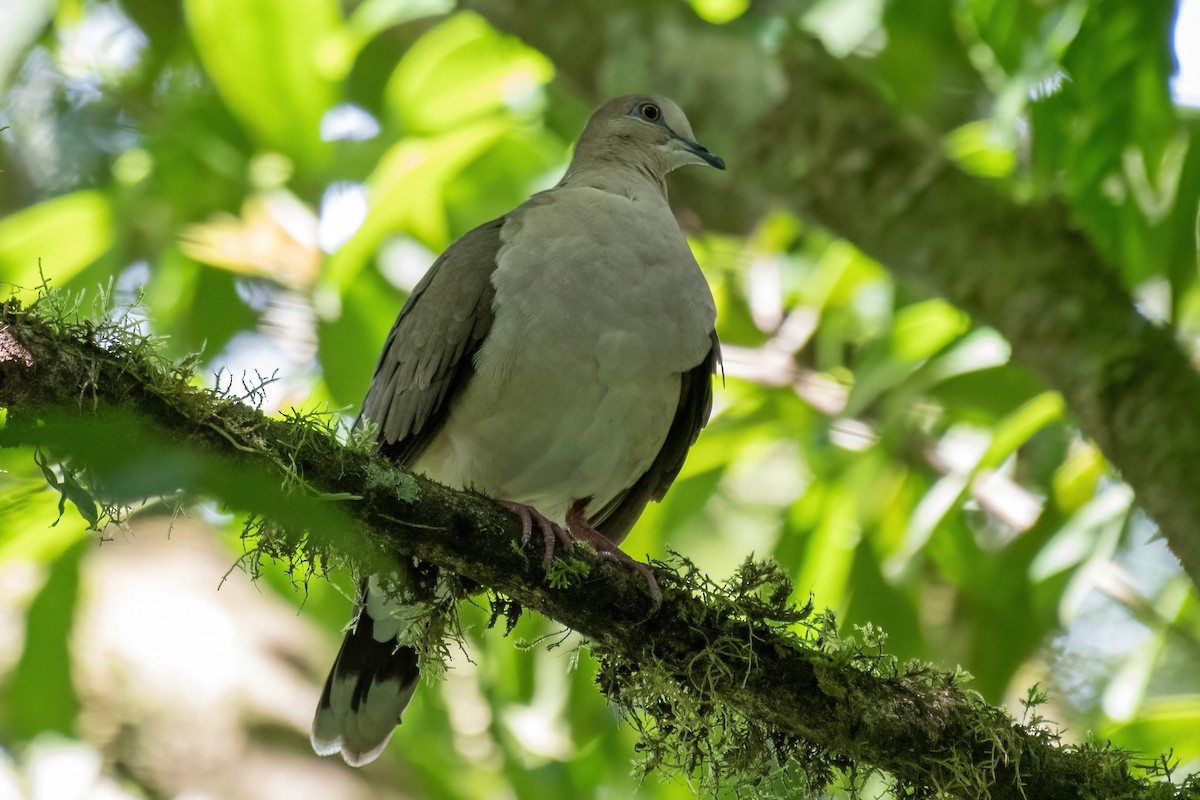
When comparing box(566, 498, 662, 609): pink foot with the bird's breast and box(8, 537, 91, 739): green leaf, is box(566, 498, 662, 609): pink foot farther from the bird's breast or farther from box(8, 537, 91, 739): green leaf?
box(8, 537, 91, 739): green leaf

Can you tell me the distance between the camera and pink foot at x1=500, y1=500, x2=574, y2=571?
93.0 inches

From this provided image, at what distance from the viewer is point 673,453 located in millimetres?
3607

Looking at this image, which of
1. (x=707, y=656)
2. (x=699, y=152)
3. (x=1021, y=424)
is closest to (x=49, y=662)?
(x=707, y=656)

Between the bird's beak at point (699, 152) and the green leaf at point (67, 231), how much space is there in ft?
6.44

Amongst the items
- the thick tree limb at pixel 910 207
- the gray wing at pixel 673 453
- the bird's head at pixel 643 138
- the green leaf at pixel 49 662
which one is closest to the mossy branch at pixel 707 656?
the gray wing at pixel 673 453

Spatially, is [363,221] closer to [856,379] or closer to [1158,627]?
[856,379]

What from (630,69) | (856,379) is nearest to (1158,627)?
(856,379)

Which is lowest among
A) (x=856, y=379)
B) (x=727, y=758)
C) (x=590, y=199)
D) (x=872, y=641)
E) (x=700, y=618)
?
(x=727, y=758)

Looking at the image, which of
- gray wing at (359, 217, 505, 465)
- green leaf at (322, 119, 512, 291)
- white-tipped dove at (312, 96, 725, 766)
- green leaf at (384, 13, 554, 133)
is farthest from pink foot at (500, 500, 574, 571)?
green leaf at (384, 13, 554, 133)

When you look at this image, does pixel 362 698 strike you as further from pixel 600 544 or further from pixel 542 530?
pixel 542 530

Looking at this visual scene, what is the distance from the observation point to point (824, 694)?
2410 mm

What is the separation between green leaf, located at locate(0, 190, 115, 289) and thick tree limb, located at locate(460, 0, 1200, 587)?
1659 mm

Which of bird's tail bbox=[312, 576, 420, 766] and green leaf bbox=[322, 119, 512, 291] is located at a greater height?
green leaf bbox=[322, 119, 512, 291]

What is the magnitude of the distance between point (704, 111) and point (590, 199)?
1336 mm
